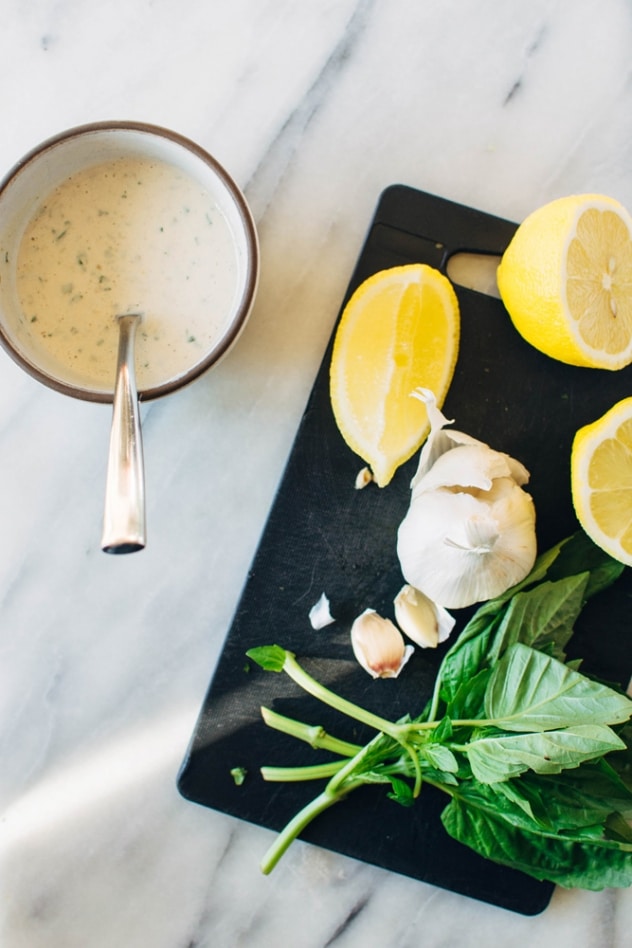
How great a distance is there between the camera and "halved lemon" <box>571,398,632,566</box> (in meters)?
0.95

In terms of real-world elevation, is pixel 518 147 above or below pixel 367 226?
above

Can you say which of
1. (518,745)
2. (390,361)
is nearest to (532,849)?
(518,745)

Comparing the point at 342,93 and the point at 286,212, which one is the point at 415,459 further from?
the point at 342,93

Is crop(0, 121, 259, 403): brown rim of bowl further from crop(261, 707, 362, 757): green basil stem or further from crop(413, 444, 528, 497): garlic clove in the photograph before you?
crop(261, 707, 362, 757): green basil stem

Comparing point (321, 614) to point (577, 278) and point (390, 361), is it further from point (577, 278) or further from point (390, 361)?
point (577, 278)

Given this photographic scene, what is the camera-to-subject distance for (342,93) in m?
1.05

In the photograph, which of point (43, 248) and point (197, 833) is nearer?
point (43, 248)

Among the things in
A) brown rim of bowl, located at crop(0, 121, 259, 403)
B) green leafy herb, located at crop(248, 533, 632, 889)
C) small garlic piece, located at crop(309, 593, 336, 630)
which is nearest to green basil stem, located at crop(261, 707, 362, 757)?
green leafy herb, located at crop(248, 533, 632, 889)

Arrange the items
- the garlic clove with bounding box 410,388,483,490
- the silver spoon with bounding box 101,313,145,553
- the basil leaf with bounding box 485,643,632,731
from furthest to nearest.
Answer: the garlic clove with bounding box 410,388,483,490 < the basil leaf with bounding box 485,643,632,731 < the silver spoon with bounding box 101,313,145,553

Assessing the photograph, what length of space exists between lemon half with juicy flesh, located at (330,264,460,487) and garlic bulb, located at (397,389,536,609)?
0.11 ft

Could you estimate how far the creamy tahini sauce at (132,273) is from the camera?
0.92 m

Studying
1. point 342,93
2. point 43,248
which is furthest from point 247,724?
point 342,93

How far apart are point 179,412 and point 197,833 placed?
0.51m

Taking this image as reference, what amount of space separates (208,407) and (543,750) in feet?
1.74
